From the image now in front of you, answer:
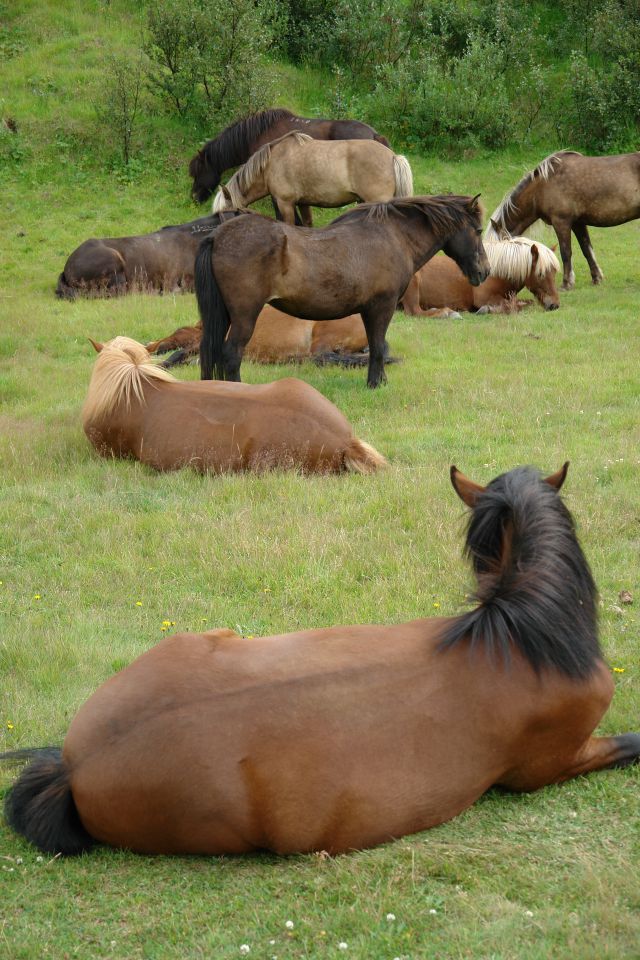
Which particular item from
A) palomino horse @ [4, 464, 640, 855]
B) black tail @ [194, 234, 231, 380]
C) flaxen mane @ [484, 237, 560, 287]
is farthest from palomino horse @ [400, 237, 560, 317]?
palomino horse @ [4, 464, 640, 855]

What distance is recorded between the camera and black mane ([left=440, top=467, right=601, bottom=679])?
12.6 feet

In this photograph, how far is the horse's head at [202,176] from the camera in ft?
65.6

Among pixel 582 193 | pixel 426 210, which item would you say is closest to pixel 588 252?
pixel 582 193

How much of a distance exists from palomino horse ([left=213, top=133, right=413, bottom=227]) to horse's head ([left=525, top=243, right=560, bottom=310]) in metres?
2.84

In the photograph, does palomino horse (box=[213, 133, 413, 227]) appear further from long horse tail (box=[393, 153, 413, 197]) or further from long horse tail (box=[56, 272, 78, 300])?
long horse tail (box=[56, 272, 78, 300])

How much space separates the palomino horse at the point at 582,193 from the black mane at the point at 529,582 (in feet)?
42.1

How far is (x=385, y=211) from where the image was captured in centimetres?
1132

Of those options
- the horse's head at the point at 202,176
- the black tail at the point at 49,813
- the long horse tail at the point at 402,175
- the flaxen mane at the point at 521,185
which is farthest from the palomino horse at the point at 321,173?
the black tail at the point at 49,813

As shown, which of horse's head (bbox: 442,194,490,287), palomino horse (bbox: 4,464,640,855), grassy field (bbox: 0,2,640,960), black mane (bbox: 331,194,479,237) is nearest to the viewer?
grassy field (bbox: 0,2,640,960)

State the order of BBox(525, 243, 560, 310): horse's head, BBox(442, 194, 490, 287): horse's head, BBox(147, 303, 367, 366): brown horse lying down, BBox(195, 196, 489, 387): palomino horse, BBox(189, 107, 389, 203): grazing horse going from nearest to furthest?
BBox(195, 196, 489, 387): palomino horse, BBox(442, 194, 490, 287): horse's head, BBox(147, 303, 367, 366): brown horse lying down, BBox(525, 243, 560, 310): horse's head, BBox(189, 107, 389, 203): grazing horse

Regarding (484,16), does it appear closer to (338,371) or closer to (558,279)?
(558,279)

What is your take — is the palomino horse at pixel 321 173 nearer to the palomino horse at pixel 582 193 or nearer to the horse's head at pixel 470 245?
the palomino horse at pixel 582 193

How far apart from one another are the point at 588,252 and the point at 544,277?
2.15 meters

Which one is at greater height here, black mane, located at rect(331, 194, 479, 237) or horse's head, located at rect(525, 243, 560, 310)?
black mane, located at rect(331, 194, 479, 237)
